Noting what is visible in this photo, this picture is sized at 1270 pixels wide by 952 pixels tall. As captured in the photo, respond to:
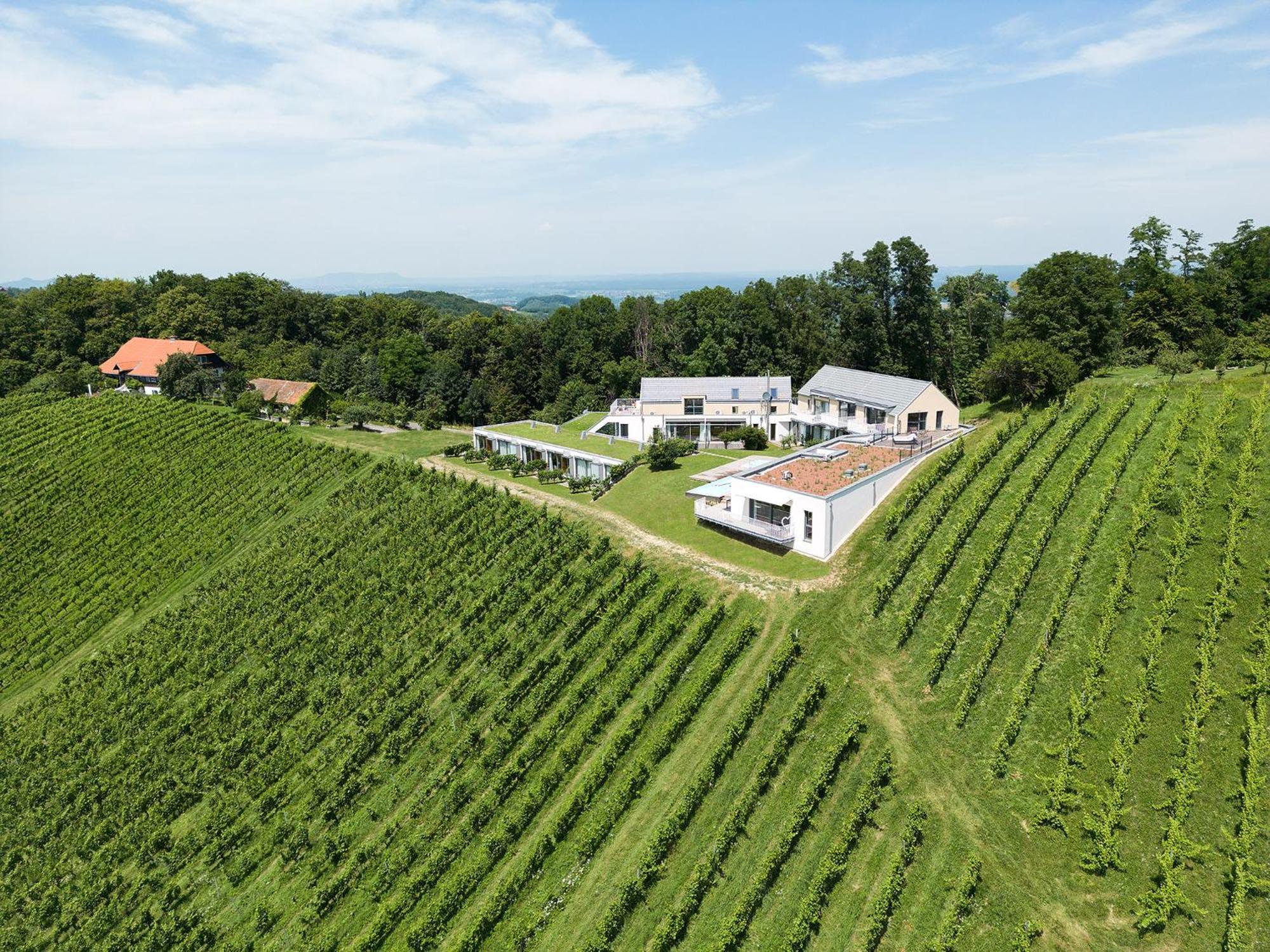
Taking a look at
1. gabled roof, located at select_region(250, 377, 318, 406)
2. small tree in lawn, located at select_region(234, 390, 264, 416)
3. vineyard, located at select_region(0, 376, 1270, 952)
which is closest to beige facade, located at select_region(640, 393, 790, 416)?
vineyard, located at select_region(0, 376, 1270, 952)

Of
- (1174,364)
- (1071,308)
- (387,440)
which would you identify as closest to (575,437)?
(387,440)

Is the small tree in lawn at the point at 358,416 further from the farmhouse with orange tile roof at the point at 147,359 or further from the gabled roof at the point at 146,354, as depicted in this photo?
the gabled roof at the point at 146,354

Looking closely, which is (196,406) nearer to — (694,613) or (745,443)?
(745,443)

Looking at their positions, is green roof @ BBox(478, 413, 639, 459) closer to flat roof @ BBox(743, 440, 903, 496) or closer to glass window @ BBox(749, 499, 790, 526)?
flat roof @ BBox(743, 440, 903, 496)

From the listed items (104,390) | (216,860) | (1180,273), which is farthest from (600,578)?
(104,390)

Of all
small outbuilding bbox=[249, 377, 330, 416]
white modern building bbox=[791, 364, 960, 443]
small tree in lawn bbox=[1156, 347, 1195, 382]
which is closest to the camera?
small tree in lawn bbox=[1156, 347, 1195, 382]

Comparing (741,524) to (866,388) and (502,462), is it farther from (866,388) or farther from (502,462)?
(502,462)
